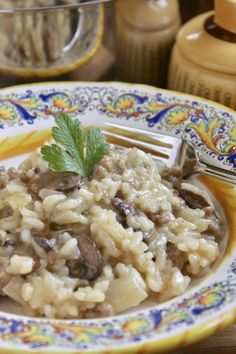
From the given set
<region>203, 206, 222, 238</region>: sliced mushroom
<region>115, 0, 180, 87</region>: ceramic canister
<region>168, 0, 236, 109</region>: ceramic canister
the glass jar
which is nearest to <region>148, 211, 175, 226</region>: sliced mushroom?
<region>203, 206, 222, 238</region>: sliced mushroom

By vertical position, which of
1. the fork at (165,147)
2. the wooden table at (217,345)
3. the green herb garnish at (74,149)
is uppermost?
the green herb garnish at (74,149)

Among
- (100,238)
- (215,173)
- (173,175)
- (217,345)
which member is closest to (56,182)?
(100,238)

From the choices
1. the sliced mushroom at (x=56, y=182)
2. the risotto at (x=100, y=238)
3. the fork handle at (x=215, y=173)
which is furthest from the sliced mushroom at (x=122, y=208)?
the fork handle at (x=215, y=173)

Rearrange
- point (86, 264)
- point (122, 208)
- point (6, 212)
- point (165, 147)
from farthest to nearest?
1. point (165, 147)
2. point (6, 212)
3. point (122, 208)
4. point (86, 264)

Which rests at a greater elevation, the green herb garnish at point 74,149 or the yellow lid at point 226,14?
the yellow lid at point 226,14

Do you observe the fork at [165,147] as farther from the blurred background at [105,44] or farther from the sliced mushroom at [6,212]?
the sliced mushroom at [6,212]

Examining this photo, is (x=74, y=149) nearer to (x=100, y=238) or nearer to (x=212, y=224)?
(x=100, y=238)

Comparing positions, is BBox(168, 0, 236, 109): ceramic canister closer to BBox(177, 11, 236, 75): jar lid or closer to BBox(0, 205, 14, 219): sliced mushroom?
BBox(177, 11, 236, 75): jar lid
